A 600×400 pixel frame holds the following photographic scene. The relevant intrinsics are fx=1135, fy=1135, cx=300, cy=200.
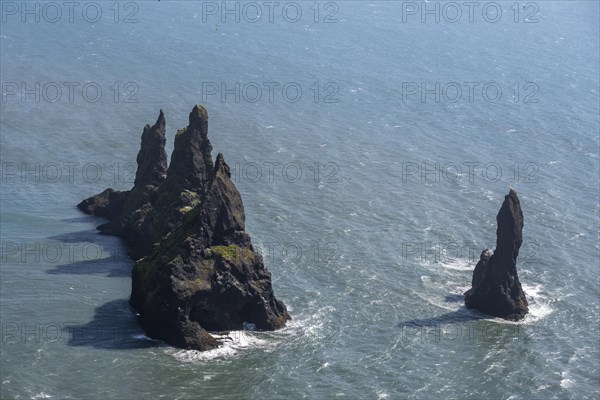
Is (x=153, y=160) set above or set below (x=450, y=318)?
above

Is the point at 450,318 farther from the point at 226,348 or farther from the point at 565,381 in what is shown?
the point at 226,348

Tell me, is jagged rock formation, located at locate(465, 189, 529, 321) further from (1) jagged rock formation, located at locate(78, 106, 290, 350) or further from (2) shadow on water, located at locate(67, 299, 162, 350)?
(2) shadow on water, located at locate(67, 299, 162, 350)

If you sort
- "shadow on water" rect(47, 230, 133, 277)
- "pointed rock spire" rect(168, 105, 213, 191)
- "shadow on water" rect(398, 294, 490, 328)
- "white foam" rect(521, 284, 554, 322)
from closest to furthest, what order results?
"shadow on water" rect(398, 294, 490, 328), "white foam" rect(521, 284, 554, 322), "shadow on water" rect(47, 230, 133, 277), "pointed rock spire" rect(168, 105, 213, 191)

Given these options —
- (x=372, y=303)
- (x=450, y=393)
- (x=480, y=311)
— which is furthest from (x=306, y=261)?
(x=450, y=393)

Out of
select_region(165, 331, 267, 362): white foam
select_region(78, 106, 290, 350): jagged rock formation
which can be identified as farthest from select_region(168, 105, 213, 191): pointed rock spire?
select_region(165, 331, 267, 362): white foam

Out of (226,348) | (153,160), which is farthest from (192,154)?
(226,348)

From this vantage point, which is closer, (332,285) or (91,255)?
(332,285)

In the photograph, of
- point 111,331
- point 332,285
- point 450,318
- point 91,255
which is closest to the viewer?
point 111,331
